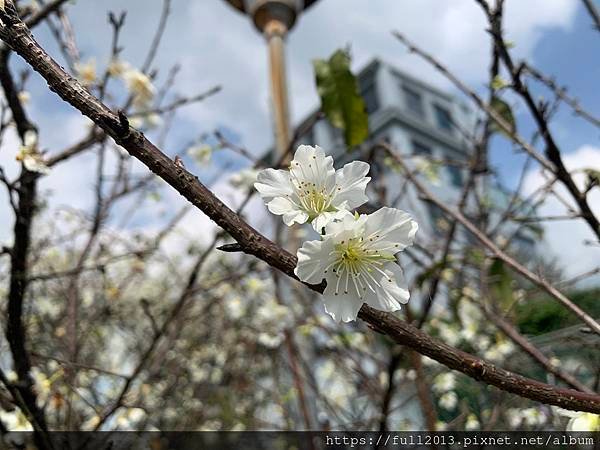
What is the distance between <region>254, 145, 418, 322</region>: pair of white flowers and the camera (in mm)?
660

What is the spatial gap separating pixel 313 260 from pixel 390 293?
14 centimetres

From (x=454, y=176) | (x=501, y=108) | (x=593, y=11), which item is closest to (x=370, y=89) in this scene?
(x=454, y=176)

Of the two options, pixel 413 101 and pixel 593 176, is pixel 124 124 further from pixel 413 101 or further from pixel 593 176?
pixel 413 101

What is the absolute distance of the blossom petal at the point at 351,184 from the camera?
0.71 meters

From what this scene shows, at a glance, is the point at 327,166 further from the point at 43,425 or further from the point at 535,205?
the point at 535,205

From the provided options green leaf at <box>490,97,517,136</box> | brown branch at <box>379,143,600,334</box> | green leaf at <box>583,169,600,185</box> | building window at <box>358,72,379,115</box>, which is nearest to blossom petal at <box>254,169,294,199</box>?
brown branch at <box>379,143,600,334</box>

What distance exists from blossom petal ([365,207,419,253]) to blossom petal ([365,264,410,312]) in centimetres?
3

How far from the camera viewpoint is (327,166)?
0.73m

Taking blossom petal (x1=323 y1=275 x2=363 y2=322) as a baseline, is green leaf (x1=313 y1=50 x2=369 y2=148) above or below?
above

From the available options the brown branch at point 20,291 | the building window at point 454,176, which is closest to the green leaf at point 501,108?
the brown branch at point 20,291

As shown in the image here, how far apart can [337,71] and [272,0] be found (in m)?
1.97

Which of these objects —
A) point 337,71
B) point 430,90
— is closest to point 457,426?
point 337,71

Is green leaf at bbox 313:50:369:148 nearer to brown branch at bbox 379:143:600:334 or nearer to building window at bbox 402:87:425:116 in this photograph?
brown branch at bbox 379:143:600:334

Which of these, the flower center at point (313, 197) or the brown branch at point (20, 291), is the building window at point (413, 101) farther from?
the flower center at point (313, 197)
